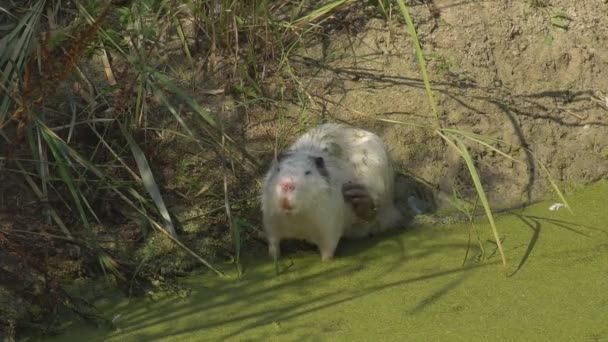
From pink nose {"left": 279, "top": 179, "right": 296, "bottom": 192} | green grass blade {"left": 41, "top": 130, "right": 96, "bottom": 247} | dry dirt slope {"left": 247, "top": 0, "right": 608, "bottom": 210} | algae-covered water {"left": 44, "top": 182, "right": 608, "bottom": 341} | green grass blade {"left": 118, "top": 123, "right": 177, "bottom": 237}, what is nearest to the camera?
algae-covered water {"left": 44, "top": 182, "right": 608, "bottom": 341}

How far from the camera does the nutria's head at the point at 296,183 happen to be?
16.1ft

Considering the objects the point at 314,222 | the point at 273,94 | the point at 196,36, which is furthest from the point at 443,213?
the point at 196,36

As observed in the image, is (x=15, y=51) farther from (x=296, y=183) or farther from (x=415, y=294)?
(x=415, y=294)

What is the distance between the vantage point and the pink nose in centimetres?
490

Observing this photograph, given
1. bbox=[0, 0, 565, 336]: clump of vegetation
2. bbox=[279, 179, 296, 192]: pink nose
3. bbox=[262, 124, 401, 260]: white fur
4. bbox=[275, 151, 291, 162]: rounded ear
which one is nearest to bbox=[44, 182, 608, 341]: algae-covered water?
bbox=[262, 124, 401, 260]: white fur

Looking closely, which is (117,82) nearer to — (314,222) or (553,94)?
(314,222)

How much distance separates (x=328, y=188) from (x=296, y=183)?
221 mm

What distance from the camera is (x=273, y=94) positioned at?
19.1ft

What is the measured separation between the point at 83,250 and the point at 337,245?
131cm

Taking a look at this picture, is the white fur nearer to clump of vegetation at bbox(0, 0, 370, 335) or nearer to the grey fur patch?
the grey fur patch

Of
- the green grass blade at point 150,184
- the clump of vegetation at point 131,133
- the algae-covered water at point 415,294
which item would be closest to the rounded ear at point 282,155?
the clump of vegetation at point 131,133

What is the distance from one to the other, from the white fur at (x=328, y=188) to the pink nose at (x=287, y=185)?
0.8 inches

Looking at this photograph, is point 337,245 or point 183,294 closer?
point 183,294

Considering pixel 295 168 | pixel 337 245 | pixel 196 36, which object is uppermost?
pixel 196 36
